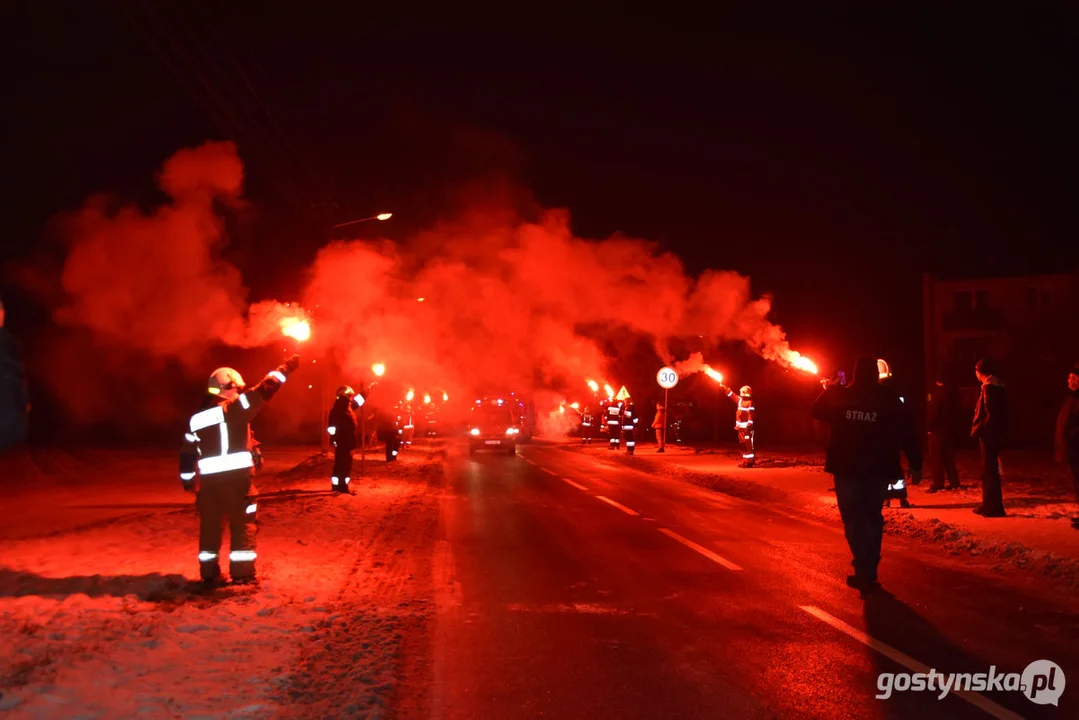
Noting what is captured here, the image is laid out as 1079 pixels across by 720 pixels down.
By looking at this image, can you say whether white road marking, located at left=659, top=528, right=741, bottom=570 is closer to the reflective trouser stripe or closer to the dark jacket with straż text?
the dark jacket with straż text

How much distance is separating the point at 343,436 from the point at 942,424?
11.4 metres

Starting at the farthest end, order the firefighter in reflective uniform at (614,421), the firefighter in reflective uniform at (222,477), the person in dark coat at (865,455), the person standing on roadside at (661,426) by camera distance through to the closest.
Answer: the firefighter in reflective uniform at (614,421) → the person standing on roadside at (661,426) → the person in dark coat at (865,455) → the firefighter in reflective uniform at (222,477)

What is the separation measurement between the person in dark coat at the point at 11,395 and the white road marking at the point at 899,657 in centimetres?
534

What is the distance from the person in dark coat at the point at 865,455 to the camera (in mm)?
8141

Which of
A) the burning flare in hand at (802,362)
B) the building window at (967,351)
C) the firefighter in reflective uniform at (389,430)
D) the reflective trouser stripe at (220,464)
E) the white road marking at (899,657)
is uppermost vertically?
the building window at (967,351)

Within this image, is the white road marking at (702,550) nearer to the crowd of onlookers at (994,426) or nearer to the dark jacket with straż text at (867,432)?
the dark jacket with straż text at (867,432)

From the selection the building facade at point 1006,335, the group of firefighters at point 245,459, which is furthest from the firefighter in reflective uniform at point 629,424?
the group of firefighters at point 245,459

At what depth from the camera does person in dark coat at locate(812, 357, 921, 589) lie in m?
8.14

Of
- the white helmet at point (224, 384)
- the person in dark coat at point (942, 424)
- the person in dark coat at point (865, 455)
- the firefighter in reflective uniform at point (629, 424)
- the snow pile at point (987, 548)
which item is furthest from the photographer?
the firefighter in reflective uniform at point (629, 424)

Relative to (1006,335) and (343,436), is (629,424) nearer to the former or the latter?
(343,436)

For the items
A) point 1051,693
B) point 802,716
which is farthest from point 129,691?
point 1051,693

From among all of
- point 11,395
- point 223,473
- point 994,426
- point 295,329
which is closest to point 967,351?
point 994,426

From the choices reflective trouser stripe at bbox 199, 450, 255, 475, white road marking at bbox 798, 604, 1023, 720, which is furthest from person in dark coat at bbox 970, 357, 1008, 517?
reflective trouser stripe at bbox 199, 450, 255, 475

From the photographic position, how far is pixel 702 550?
10.5m
